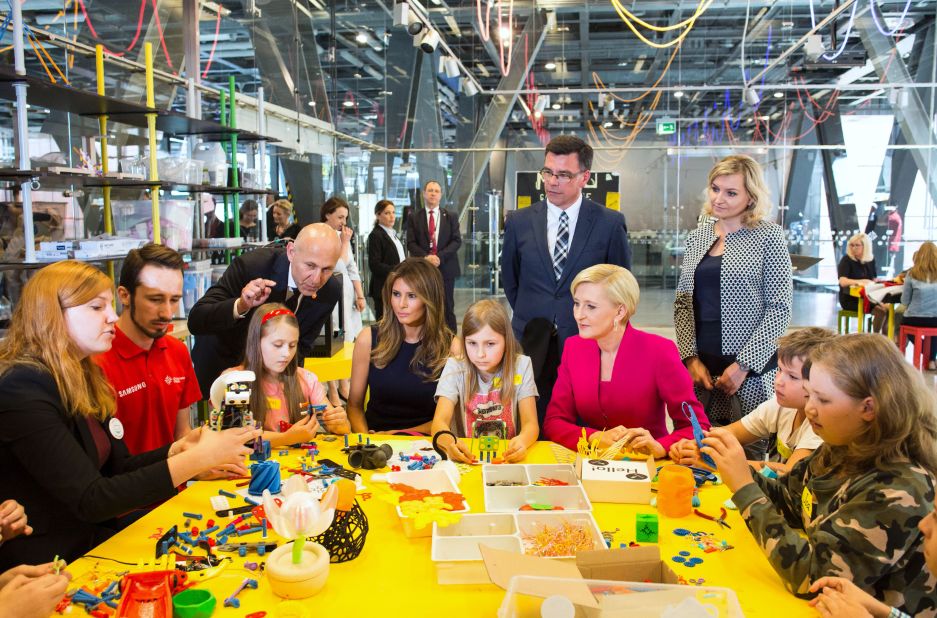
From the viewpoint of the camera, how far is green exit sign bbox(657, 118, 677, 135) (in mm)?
9859

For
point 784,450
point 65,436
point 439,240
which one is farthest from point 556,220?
point 439,240

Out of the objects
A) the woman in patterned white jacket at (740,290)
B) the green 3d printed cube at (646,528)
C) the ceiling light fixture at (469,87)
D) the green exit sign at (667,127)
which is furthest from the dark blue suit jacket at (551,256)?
the green exit sign at (667,127)

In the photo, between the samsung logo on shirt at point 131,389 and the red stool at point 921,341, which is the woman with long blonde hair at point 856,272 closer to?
the red stool at point 921,341

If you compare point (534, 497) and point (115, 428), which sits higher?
point (115, 428)

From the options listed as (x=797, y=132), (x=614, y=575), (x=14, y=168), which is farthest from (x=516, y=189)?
(x=614, y=575)

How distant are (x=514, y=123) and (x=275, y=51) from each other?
395 centimetres

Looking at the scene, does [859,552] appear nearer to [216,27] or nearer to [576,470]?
[576,470]

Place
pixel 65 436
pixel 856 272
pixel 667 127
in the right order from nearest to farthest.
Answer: pixel 65 436 → pixel 856 272 → pixel 667 127

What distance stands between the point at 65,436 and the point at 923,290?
6.95 meters

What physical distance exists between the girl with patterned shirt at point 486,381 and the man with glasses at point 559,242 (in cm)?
53

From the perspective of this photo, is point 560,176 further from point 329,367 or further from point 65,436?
point 65,436

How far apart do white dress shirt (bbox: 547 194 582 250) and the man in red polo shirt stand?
1.76 m

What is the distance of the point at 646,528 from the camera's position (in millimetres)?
1607

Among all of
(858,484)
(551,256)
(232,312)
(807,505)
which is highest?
(551,256)
